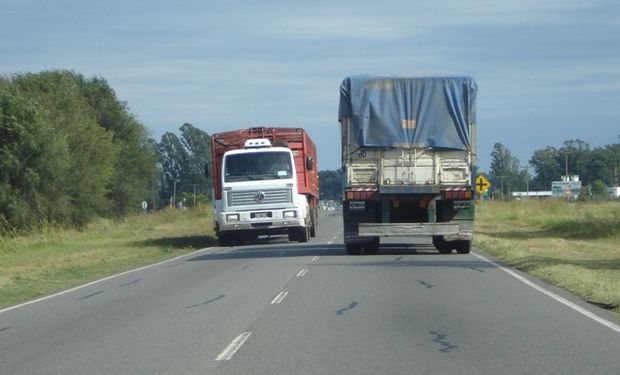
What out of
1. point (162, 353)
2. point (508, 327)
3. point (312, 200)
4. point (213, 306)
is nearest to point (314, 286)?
point (213, 306)

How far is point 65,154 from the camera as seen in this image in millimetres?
48125

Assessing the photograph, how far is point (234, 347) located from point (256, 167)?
2133 centimetres

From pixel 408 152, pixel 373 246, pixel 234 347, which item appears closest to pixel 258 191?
pixel 373 246

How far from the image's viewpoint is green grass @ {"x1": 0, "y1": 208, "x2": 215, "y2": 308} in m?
21.7

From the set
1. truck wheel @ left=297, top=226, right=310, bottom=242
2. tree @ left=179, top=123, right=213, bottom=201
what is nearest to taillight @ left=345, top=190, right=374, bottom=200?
truck wheel @ left=297, top=226, right=310, bottom=242

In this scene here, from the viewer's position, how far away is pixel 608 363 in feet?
32.7

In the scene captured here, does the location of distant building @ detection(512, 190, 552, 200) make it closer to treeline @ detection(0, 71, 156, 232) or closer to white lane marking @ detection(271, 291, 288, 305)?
treeline @ detection(0, 71, 156, 232)

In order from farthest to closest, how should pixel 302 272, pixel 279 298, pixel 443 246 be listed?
pixel 443 246
pixel 302 272
pixel 279 298

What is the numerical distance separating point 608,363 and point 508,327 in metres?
2.77

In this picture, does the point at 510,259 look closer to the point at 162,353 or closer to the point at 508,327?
the point at 508,327

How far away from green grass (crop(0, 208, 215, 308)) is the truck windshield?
330cm

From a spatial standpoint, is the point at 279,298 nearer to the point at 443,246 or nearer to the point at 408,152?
the point at 408,152

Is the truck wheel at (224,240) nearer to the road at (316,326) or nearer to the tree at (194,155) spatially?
the road at (316,326)

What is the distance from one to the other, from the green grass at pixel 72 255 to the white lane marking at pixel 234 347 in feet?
23.5
